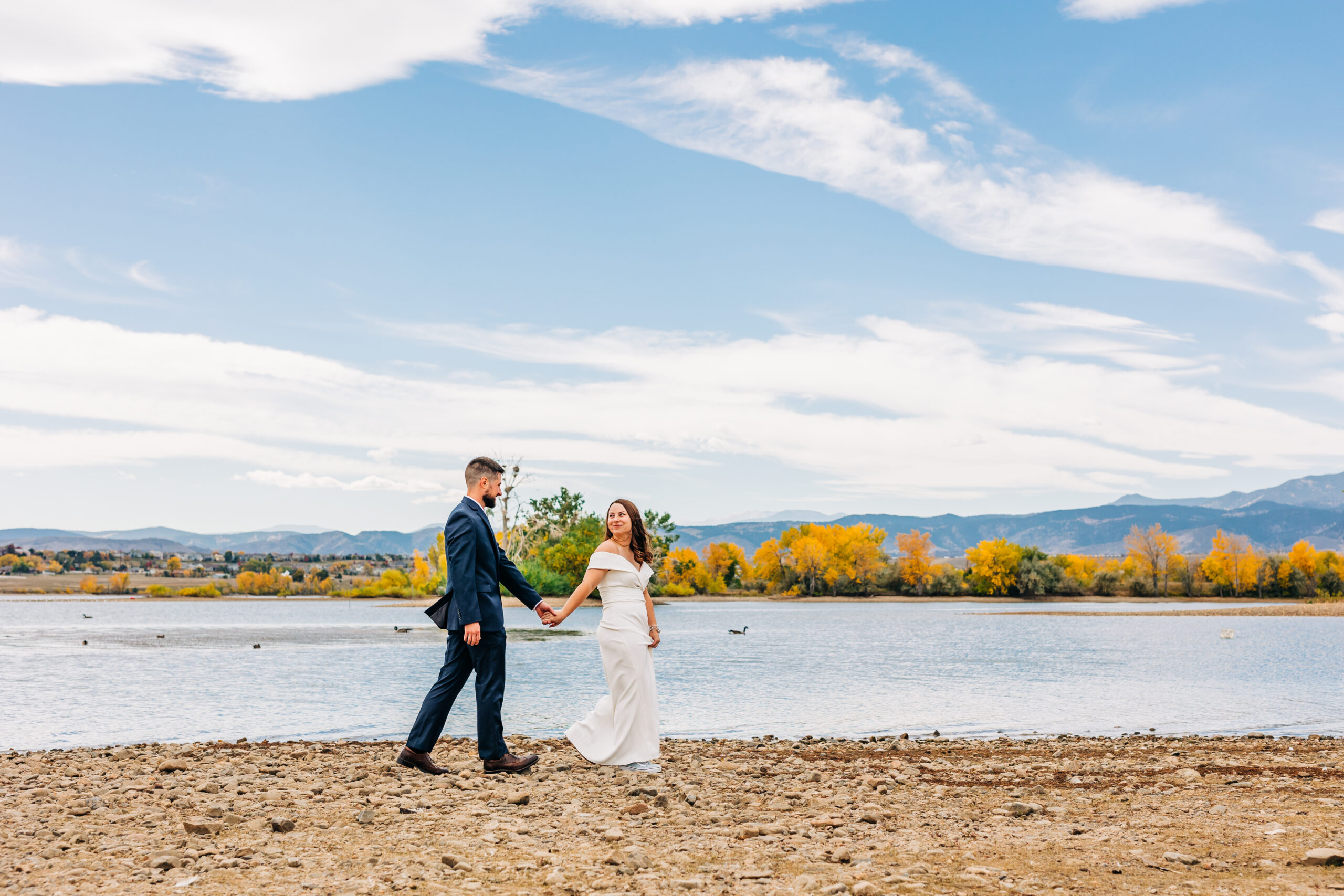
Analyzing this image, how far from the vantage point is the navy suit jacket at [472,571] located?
860 cm

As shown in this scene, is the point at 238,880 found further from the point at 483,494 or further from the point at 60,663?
the point at 60,663

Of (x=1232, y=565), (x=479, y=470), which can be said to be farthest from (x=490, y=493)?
(x=1232, y=565)

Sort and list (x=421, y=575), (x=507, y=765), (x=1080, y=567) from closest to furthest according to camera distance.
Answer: (x=507, y=765)
(x=421, y=575)
(x=1080, y=567)

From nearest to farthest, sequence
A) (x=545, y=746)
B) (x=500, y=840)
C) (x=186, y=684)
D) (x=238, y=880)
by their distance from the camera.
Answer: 1. (x=238, y=880)
2. (x=500, y=840)
3. (x=545, y=746)
4. (x=186, y=684)

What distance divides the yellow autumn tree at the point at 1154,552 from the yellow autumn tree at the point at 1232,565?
167 inches

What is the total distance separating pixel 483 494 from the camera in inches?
353

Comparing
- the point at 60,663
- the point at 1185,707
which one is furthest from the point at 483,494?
the point at 60,663

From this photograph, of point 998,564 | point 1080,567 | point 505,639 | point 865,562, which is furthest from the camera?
point 1080,567

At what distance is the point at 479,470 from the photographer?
352 inches

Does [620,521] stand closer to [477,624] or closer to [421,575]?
[477,624]

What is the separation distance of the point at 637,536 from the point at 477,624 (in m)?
1.75

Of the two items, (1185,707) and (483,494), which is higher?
(483,494)

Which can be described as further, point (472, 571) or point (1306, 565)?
point (1306, 565)

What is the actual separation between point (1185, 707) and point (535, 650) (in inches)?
1035
